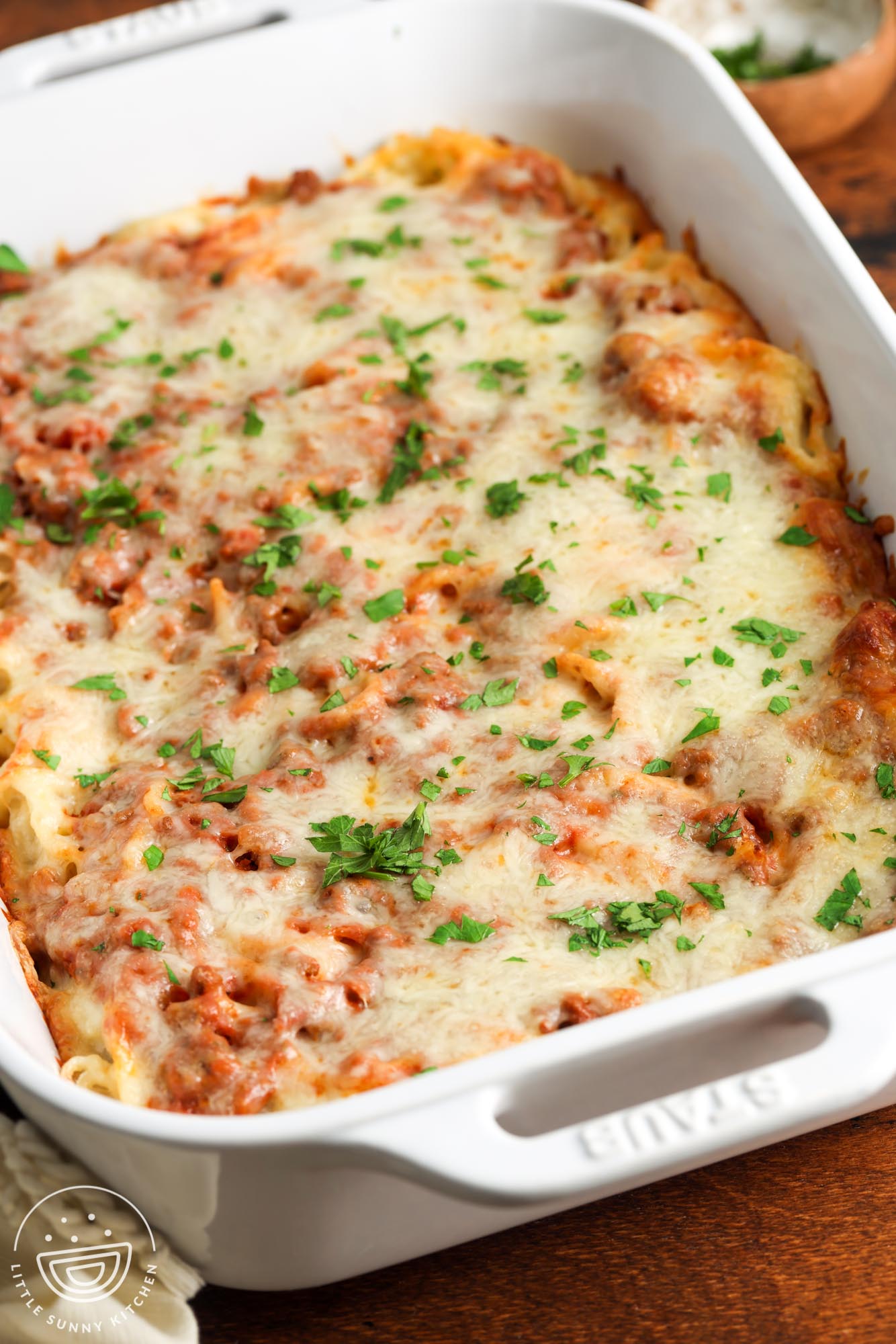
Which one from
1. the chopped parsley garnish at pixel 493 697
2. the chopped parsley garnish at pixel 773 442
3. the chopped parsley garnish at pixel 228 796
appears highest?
the chopped parsley garnish at pixel 773 442

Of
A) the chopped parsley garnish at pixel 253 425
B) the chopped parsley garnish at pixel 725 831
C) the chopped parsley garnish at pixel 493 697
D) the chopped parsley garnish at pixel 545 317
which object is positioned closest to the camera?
the chopped parsley garnish at pixel 725 831

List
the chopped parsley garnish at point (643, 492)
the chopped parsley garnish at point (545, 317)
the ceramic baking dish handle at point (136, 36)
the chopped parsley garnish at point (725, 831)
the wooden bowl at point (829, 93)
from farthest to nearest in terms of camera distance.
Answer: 1. the wooden bowl at point (829, 93)
2. the ceramic baking dish handle at point (136, 36)
3. the chopped parsley garnish at point (545, 317)
4. the chopped parsley garnish at point (643, 492)
5. the chopped parsley garnish at point (725, 831)

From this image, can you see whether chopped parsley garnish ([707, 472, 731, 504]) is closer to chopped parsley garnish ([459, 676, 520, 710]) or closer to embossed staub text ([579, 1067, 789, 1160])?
chopped parsley garnish ([459, 676, 520, 710])

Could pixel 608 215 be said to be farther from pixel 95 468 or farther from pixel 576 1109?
pixel 576 1109

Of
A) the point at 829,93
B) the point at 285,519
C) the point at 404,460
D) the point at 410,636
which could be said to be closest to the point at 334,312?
the point at 404,460

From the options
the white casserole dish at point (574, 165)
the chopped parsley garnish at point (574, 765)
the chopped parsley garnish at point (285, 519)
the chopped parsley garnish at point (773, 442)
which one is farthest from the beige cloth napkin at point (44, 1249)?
the chopped parsley garnish at point (773, 442)

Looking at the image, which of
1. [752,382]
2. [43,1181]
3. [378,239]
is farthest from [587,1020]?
[378,239]

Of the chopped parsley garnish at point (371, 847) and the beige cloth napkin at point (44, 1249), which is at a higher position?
the chopped parsley garnish at point (371, 847)

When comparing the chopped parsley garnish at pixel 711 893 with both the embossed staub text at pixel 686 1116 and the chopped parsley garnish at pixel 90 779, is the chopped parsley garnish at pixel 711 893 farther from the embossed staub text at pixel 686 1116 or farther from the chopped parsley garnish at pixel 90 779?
the chopped parsley garnish at pixel 90 779
